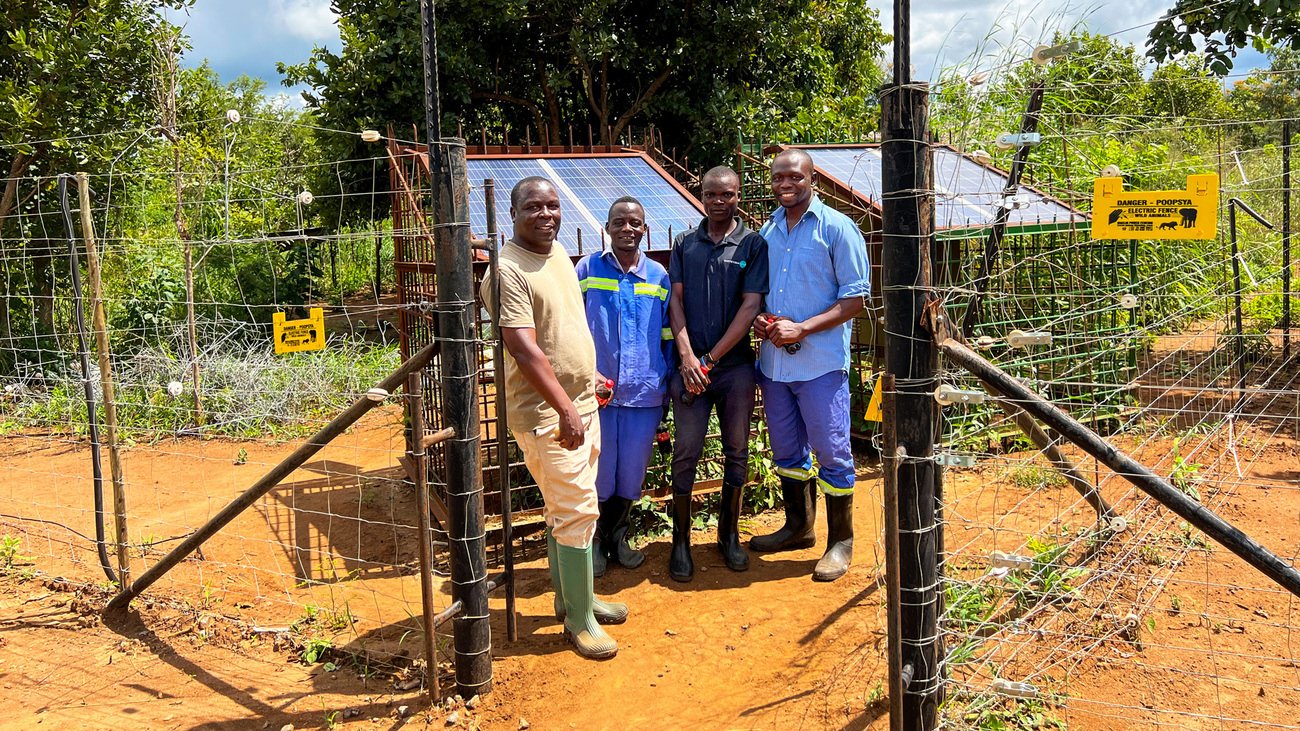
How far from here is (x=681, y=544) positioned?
16.1ft

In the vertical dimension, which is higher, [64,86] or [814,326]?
[64,86]

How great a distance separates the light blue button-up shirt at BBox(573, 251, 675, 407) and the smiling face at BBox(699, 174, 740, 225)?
464mm

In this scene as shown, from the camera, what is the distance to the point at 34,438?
8.79m

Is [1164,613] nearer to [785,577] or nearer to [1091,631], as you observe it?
[1091,631]

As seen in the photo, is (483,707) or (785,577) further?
(785,577)

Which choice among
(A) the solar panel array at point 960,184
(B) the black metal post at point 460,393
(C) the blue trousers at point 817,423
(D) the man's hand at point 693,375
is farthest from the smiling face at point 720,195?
(A) the solar panel array at point 960,184

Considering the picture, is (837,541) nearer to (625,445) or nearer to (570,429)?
(625,445)

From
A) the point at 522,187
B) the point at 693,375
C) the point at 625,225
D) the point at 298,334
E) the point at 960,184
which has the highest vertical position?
the point at 960,184

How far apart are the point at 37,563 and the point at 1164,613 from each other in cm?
652

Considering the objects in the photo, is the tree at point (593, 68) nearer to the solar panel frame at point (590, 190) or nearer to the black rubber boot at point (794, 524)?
the solar panel frame at point (590, 190)

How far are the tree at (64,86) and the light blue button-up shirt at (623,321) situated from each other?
23.9ft

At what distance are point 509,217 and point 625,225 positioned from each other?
157 centimetres

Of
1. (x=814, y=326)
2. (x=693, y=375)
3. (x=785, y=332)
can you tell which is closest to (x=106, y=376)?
(x=693, y=375)

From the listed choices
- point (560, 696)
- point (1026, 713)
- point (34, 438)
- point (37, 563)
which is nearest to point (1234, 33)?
point (1026, 713)
